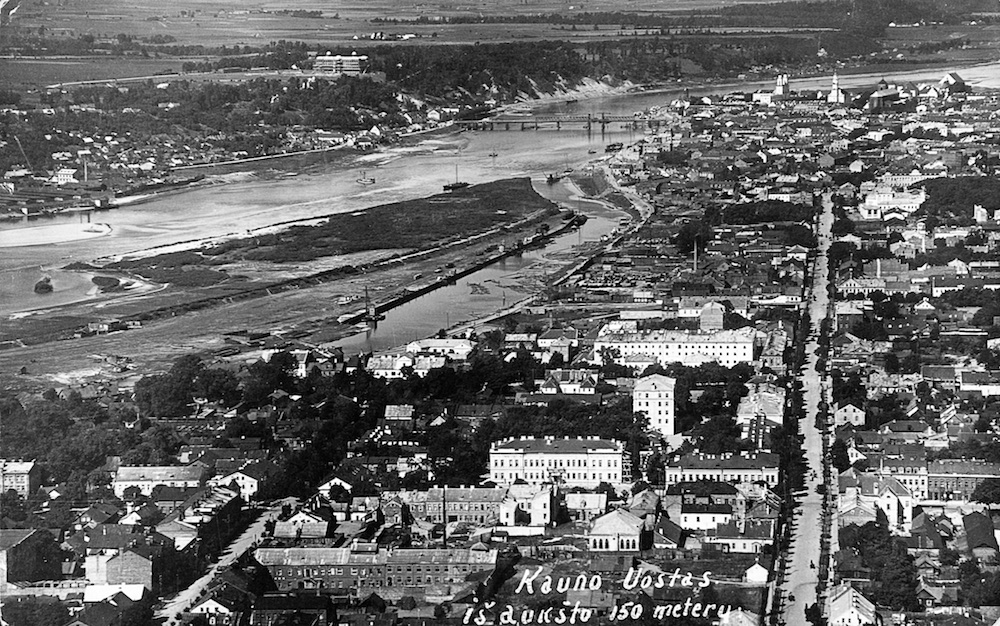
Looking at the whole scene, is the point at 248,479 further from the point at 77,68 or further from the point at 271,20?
the point at 271,20

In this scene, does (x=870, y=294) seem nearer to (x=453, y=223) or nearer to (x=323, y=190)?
(x=453, y=223)

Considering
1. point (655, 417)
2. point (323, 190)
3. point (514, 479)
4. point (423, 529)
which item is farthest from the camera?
point (323, 190)

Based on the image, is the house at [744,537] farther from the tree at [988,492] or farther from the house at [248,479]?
the house at [248,479]

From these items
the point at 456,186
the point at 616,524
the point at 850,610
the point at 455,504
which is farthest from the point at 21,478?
the point at 456,186

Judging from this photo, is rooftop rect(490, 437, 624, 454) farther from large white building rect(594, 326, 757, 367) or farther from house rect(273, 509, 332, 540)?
large white building rect(594, 326, 757, 367)

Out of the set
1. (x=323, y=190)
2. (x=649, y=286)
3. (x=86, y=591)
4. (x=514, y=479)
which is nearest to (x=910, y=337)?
(x=649, y=286)

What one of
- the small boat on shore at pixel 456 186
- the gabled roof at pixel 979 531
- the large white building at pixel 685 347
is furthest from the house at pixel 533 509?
the small boat on shore at pixel 456 186
